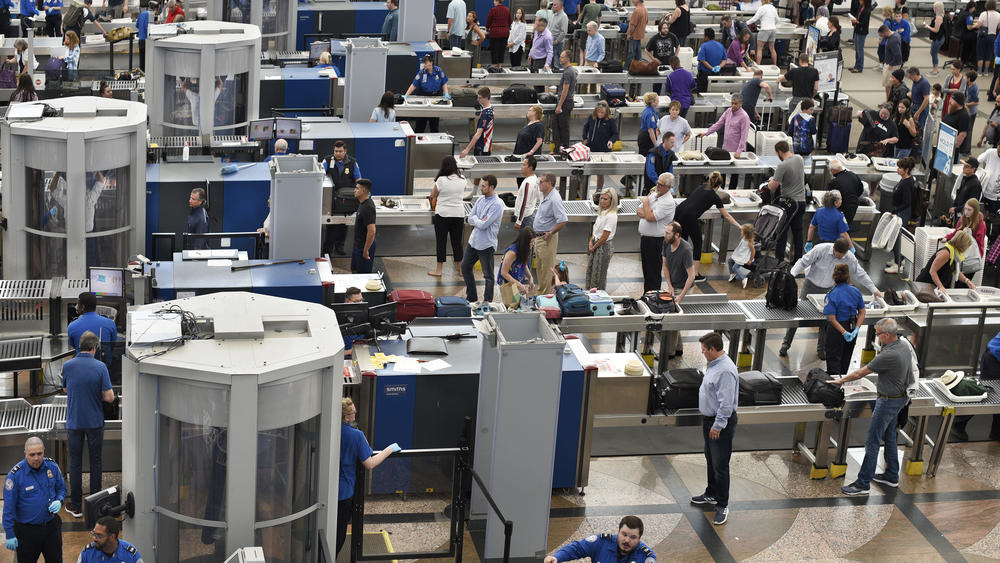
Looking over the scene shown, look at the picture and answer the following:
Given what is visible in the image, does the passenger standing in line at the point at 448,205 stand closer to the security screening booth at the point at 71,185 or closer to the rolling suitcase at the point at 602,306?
the rolling suitcase at the point at 602,306

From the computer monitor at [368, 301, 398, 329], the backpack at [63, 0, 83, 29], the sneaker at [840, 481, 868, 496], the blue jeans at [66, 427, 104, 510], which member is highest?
the backpack at [63, 0, 83, 29]

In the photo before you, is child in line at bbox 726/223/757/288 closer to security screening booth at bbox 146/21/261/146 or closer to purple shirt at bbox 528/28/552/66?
security screening booth at bbox 146/21/261/146

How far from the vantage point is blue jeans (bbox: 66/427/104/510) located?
9.77 m

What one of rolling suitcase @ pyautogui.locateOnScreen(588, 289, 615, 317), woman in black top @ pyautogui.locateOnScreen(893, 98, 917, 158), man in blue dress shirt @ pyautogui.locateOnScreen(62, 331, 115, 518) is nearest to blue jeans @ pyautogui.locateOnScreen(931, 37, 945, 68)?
woman in black top @ pyautogui.locateOnScreen(893, 98, 917, 158)

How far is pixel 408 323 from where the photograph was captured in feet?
37.1

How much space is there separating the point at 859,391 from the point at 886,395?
493mm

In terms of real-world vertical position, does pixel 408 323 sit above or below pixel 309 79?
below

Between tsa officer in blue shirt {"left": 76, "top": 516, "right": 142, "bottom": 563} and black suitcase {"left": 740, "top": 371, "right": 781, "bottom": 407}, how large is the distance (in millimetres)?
5390

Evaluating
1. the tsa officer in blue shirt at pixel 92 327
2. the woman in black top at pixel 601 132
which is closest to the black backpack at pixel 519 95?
the woman in black top at pixel 601 132

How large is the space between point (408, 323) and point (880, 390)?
157 inches

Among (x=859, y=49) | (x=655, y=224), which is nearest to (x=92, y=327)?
(x=655, y=224)

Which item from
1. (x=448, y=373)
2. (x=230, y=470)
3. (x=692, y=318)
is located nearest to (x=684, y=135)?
(x=692, y=318)

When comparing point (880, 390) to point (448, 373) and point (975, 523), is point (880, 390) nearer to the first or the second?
point (975, 523)

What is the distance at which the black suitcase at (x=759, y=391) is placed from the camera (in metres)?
11.1
